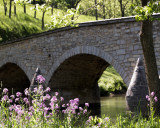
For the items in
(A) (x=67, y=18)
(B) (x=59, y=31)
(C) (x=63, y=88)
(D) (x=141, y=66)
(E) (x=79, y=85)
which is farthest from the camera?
(E) (x=79, y=85)

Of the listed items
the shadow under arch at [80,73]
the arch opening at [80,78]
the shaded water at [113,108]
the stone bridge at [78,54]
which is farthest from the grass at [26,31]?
the stone bridge at [78,54]

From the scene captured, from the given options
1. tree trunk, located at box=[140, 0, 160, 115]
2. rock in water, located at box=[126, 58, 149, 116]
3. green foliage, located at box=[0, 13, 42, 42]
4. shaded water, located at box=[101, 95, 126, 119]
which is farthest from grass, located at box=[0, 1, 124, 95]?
tree trunk, located at box=[140, 0, 160, 115]

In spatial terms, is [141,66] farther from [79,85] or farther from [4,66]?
[4,66]

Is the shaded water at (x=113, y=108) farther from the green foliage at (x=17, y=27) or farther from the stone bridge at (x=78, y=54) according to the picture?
the green foliage at (x=17, y=27)

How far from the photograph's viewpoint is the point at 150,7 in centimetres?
534

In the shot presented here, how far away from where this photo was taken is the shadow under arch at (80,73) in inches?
521

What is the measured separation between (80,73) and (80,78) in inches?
20.5

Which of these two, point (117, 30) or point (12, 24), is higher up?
point (12, 24)

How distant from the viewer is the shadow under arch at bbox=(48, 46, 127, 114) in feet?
43.4

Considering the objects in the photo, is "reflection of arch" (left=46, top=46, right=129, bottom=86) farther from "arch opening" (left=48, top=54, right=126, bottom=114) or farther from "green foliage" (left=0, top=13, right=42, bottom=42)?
"green foliage" (left=0, top=13, right=42, bottom=42)

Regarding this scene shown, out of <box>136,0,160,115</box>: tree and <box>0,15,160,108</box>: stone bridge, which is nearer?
<box>136,0,160,115</box>: tree

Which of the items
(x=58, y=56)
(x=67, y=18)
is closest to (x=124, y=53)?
(x=58, y=56)

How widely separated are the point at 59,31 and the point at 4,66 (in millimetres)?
6168

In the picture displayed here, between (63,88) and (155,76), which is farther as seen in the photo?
(63,88)
